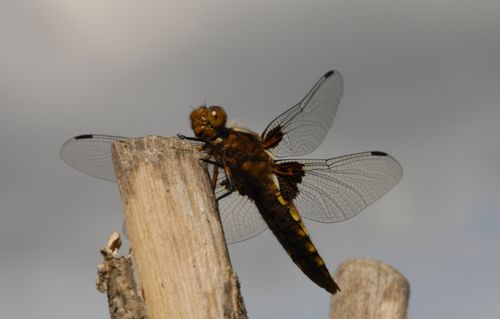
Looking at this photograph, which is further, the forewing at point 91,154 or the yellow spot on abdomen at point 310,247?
the yellow spot on abdomen at point 310,247

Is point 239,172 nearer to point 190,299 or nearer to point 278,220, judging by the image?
point 278,220

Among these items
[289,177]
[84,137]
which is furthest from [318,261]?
[84,137]

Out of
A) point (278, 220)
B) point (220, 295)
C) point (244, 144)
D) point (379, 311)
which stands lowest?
point (220, 295)

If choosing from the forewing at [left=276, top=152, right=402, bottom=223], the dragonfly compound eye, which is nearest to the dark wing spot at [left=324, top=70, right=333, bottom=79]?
the forewing at [left=276, top=152, right=402, bottom=223]

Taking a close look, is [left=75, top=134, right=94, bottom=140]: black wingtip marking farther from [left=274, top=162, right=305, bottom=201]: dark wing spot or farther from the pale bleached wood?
[left=274, top=162, right=305, bottom=201]: dark wing spot

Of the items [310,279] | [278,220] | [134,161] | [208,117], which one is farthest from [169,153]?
[310,279]

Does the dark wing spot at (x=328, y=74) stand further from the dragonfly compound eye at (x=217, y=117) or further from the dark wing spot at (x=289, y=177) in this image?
the dragonfly compound eye at (x=217, y=117)

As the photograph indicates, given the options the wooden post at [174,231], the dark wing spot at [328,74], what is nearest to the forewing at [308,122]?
the dark wing spot at [328,74]
